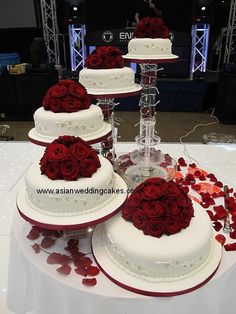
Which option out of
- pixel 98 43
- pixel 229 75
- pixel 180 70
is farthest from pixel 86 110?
pixel 98 43

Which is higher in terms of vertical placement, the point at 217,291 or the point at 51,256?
the point at 51,256

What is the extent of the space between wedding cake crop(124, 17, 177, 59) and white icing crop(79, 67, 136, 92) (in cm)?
21

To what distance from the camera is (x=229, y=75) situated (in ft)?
16.5

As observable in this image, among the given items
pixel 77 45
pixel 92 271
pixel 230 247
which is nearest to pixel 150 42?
pixel 230 247

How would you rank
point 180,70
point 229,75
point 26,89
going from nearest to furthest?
point 229,75 → point 26,89 → point 180,70

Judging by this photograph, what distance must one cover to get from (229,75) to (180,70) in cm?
169

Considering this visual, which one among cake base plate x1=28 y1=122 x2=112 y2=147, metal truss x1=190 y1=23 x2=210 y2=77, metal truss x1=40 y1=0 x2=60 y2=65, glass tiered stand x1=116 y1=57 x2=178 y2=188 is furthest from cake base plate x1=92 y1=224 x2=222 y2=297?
metal truss x1=40 y1=0 x2=60 y2=65

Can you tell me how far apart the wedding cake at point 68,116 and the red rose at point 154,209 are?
0.49 metres

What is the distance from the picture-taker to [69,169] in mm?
1080

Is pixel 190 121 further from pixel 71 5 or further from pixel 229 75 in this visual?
pixel 71 5

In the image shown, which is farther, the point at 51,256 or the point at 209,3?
the point at 209,3

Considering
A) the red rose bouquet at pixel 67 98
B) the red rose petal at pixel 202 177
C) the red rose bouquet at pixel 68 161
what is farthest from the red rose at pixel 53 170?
the red rose petal at pixel 202 177

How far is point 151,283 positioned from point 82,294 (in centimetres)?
25

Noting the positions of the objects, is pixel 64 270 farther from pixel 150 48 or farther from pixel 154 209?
pixel 150 48
